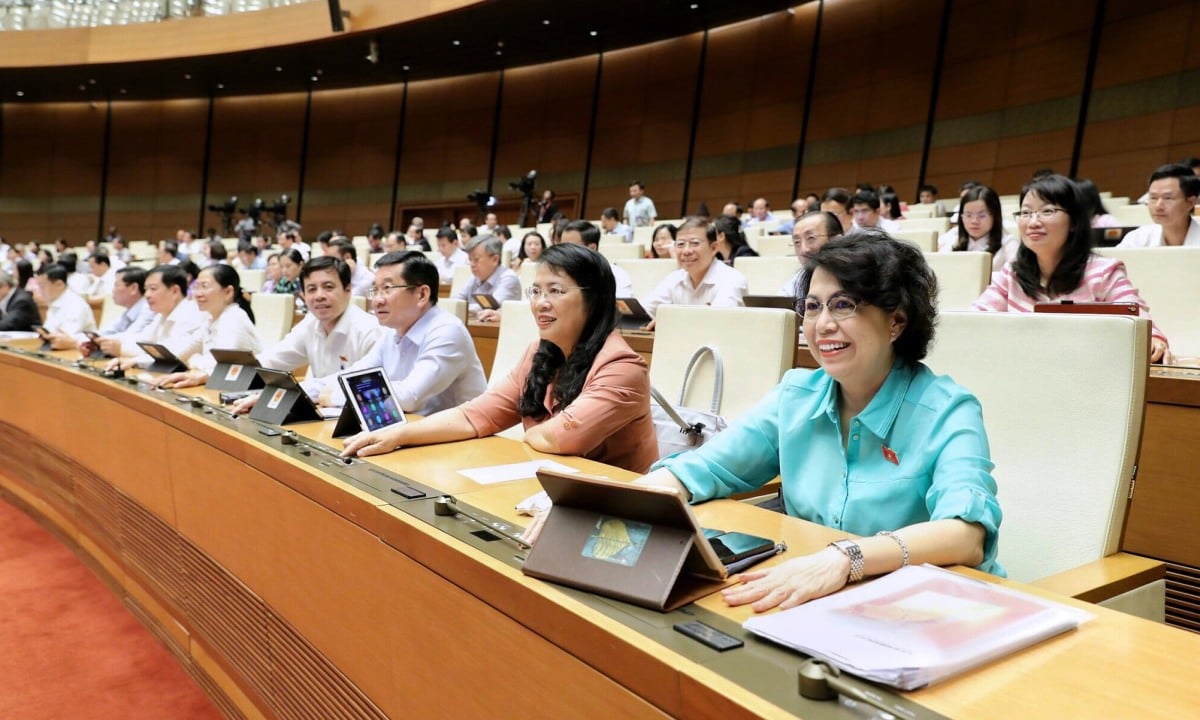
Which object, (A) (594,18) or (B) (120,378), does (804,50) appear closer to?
(A) (594,18)

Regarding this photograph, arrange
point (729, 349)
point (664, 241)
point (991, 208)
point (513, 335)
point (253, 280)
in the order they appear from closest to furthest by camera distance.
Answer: point (729, 349) → point (513, 335) → point (991, 208) → point (664, 241) → point (253, 280)

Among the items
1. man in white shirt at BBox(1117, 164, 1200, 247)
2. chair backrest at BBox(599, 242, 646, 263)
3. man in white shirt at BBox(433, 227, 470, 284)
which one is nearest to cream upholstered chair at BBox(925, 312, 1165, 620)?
man in white shirt at BBox(1117, 164, 1200, 247)

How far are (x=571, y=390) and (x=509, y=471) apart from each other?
0.36 meters

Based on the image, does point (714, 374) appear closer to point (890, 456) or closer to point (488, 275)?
point (890, 456)

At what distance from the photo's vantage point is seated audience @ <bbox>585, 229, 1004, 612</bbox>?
40.4 inches

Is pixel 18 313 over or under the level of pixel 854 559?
under

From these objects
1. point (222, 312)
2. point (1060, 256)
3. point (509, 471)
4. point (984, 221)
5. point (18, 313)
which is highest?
point (984, 221)

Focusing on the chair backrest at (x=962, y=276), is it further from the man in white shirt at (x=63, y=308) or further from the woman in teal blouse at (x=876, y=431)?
the man in white shirt at (x=63, y=308)

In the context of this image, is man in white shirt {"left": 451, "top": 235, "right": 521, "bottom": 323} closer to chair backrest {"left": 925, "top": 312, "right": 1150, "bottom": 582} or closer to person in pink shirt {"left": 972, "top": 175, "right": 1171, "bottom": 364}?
person in pink shirt {"left": 972, "top": 175, "right": 1171, "bottom": 364}

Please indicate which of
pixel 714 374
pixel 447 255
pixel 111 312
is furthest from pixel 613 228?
pixel 714 374

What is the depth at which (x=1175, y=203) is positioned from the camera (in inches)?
118

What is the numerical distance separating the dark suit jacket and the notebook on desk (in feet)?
11.5

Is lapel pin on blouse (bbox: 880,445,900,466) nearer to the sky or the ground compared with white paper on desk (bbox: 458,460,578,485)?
nearer to the sky

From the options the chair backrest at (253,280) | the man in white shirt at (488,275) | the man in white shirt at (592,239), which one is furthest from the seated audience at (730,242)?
the chair backrest at (253,280)
